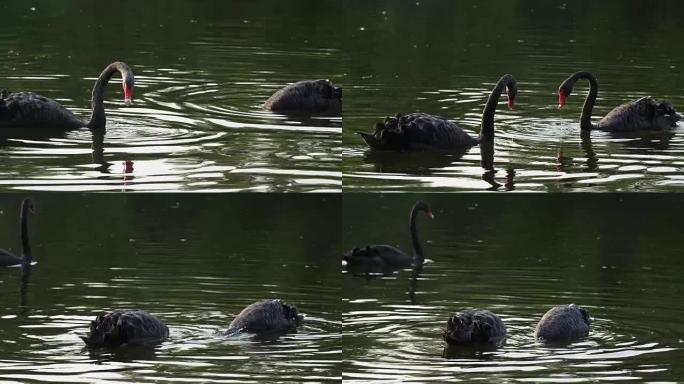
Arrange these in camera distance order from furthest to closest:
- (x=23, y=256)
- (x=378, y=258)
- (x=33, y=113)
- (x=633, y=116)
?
(x=23, y=256) → (x=378, y=258) → (x=633, y=116) → (x=33, y=113)

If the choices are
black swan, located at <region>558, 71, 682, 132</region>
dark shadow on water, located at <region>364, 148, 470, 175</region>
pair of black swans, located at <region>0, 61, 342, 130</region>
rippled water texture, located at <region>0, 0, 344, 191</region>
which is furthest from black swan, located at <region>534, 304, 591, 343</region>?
pair of black swans, located at <region>0, 61, 342, 130</region>

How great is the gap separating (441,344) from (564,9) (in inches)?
447

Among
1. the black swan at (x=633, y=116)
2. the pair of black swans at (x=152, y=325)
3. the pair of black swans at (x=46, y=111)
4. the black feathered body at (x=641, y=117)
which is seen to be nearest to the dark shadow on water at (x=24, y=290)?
the pair of black swans at (x=152, y=325)

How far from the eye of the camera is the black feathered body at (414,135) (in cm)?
905

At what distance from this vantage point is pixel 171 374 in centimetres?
713

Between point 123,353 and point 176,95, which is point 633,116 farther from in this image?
point 123,353

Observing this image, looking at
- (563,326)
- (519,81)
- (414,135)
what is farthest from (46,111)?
(519,81)

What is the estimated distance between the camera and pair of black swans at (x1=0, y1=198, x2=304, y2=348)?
781cm

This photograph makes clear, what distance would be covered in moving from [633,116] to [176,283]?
303cm

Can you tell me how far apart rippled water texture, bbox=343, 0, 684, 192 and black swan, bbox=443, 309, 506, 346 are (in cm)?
74

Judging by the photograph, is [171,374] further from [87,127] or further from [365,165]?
[87,127]

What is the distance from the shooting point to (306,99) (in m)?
10.4

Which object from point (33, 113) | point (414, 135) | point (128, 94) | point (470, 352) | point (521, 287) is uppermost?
point (128, 94)

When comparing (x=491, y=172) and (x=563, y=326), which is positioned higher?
(x=491, y=172)
